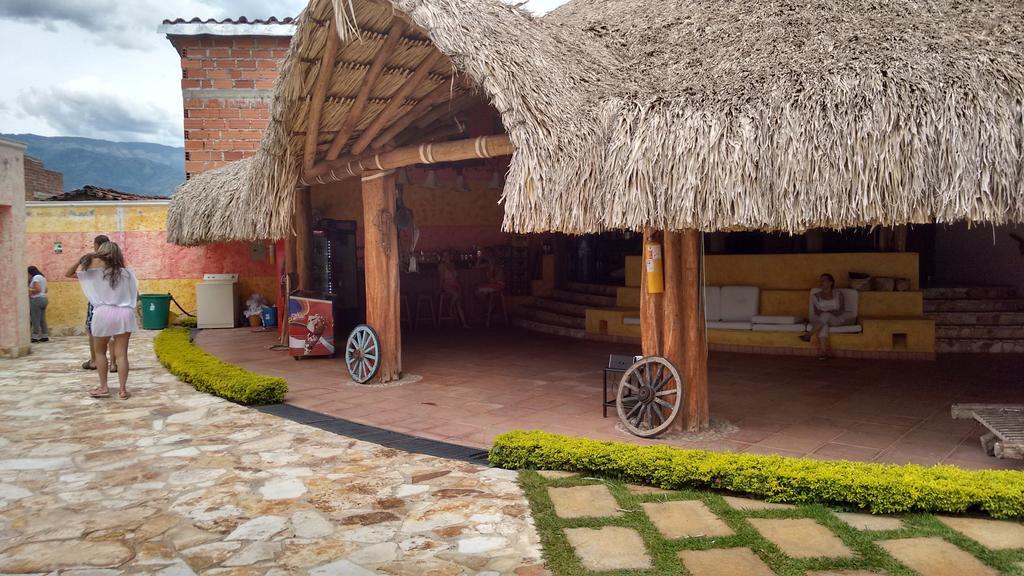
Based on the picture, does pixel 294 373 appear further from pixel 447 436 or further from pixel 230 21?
pixel 230 21

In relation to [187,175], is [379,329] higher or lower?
lower

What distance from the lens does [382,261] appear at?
7.55m

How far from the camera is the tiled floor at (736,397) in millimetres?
5348

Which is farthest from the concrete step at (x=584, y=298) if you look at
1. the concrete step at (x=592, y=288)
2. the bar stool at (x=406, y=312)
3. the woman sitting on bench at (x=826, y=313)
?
the woman sitting on bench at (x=826, y=313)

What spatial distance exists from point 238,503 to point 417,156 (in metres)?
3.82

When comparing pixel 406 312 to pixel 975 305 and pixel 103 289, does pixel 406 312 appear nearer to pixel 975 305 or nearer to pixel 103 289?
pixel 103 289

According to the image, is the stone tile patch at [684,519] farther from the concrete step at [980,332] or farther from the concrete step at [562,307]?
the concrete step at [562,307]

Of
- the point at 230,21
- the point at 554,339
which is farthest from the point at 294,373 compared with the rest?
the point at 230,21

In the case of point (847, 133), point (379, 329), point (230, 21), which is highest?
point (230, 21)

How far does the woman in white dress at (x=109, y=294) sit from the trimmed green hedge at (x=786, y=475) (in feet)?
14.3

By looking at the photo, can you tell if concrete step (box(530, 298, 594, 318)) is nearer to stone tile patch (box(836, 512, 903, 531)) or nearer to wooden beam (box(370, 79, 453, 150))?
wooden beam (box(370, 79, 453, 150))

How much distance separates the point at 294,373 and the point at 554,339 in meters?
4.16

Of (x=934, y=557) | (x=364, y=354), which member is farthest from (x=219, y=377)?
(x=934, y=557)

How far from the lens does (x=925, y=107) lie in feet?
15.0
